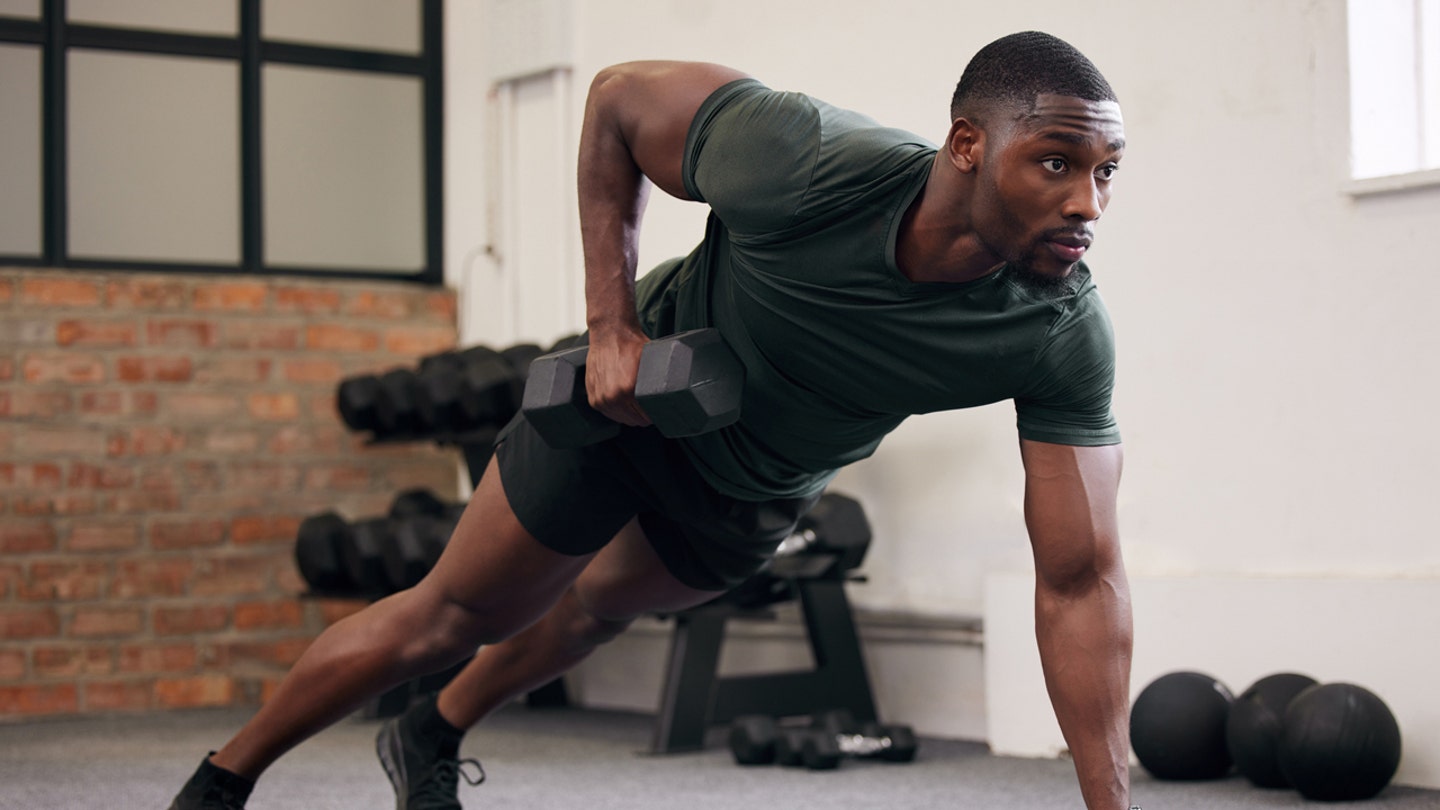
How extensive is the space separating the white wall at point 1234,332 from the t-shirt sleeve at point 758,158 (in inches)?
73.5

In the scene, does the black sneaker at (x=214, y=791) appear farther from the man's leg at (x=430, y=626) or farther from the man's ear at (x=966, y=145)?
the man's ear at (x=966, y=145)

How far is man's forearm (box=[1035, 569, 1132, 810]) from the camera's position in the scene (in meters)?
1.69

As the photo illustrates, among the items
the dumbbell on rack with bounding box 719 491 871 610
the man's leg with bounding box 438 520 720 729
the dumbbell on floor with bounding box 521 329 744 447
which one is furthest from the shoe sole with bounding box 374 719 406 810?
the dumbbell on rack with bounding box 719 491 871 610

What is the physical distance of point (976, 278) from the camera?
5.46 ft

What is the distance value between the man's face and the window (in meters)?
1.96

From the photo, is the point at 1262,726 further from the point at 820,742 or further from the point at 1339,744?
the point at 820,742

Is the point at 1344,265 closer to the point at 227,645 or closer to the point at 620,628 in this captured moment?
the point at 620,628

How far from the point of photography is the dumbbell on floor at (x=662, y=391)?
1.76 meters

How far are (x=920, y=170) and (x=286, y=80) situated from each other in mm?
4060

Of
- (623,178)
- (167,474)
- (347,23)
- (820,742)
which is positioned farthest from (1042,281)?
(347,23)

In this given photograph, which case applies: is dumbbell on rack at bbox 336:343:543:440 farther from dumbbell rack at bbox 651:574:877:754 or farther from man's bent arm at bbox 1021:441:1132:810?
man's bent arm at bbox 1021:441:1132:810

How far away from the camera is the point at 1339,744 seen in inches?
109

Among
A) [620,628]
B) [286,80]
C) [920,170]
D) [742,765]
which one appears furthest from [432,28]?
[920,170]

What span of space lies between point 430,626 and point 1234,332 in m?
2.03
